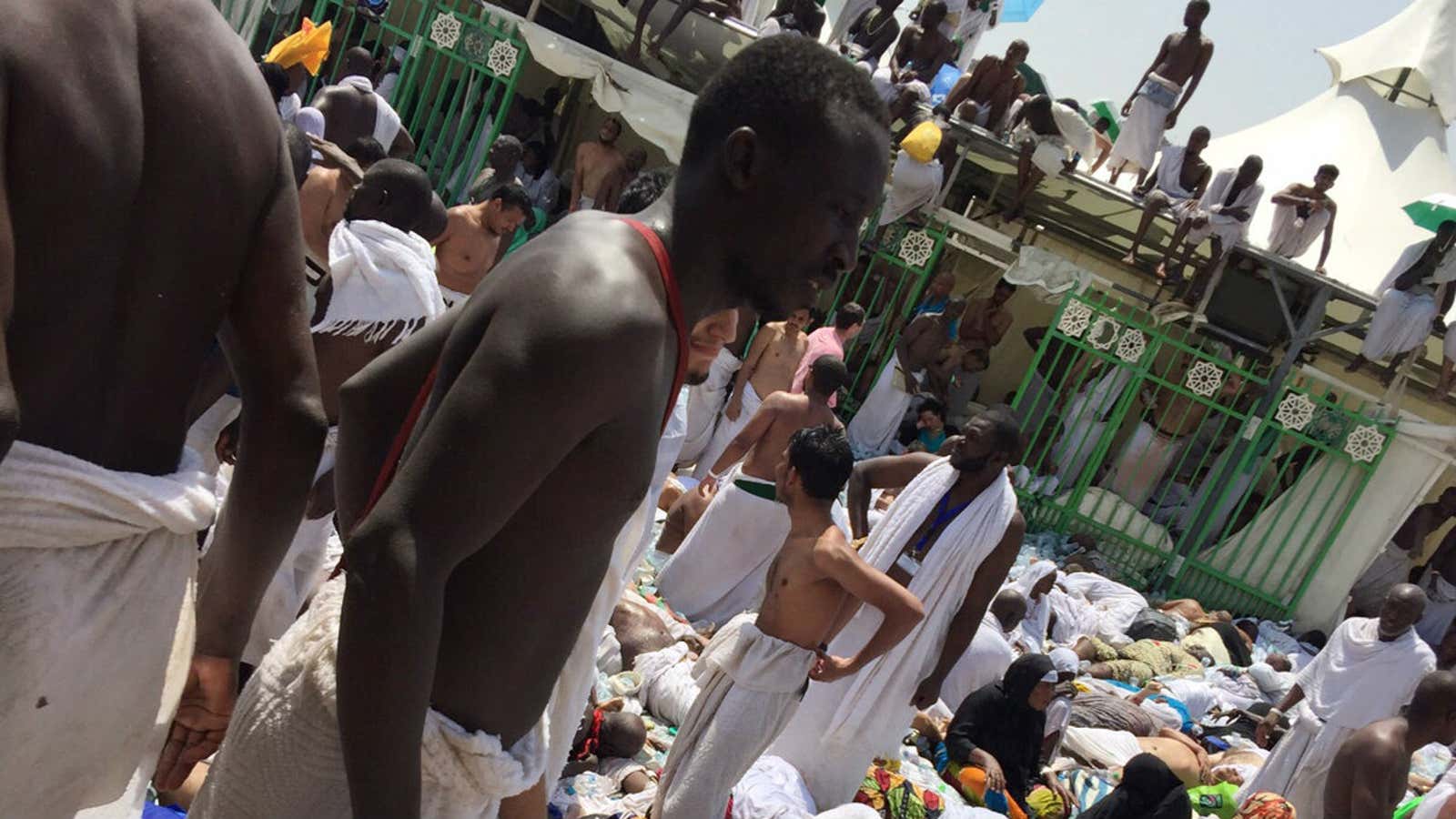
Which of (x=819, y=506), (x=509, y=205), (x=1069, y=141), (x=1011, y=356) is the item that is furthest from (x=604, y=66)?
(x=819, y=506)

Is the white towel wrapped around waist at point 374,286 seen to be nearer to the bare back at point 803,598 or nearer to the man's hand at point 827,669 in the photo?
the bare back at point 803,598

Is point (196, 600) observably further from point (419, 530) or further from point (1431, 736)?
point (1431, 736)

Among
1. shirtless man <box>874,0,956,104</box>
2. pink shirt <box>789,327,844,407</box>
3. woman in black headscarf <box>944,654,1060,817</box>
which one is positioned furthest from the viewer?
shirtless man <box>874,0,956,104</box>

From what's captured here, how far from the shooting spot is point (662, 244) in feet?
5.72

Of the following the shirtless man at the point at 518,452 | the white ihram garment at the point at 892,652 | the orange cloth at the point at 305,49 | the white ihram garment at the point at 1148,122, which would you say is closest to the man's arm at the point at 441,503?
the shirtless man at the point at 518,452

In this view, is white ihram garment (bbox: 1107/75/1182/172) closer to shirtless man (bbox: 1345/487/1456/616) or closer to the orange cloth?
shirtless man (bbox: 1345/487/1456/616)

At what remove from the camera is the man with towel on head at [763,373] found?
371 inches

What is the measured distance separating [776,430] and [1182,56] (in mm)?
7445

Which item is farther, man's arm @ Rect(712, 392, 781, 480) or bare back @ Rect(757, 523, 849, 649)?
man's arm @ Rect(712, 392, 781, 480)

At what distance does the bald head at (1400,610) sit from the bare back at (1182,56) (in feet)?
21.3

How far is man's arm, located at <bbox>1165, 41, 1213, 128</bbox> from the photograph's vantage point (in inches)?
503

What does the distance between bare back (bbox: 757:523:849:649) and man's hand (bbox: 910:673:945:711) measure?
3.81 ft

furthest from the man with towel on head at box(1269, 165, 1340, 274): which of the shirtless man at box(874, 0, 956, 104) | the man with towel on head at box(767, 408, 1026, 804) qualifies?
the man with towel on head at box(767, 408, 1026, 804)

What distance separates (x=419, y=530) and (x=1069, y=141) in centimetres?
1148
